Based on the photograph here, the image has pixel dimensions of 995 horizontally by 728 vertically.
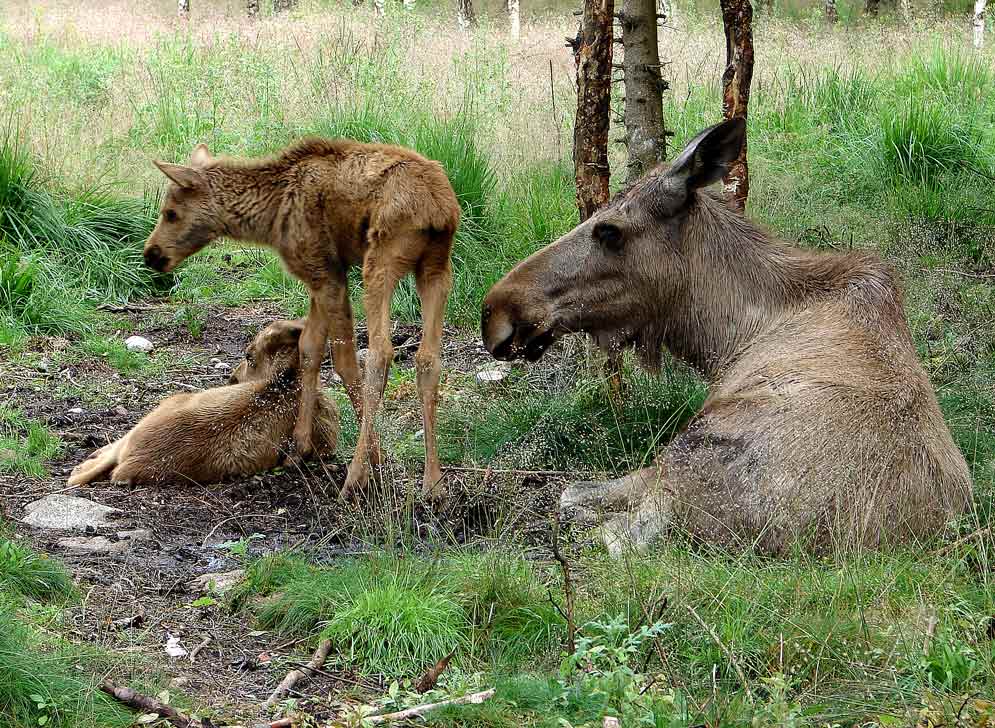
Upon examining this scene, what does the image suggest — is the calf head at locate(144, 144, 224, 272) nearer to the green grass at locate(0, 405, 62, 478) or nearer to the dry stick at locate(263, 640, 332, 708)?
the green grass at locate(0, 405, 62, 478)

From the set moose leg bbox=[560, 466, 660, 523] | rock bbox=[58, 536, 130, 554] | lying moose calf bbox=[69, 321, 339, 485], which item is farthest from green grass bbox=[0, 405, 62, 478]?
moose leg bbox=[560, 466, 660, 523]

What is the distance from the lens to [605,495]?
5391mm

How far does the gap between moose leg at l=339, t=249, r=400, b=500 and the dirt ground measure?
0.44ft

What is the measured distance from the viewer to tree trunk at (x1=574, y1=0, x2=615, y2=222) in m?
7.27

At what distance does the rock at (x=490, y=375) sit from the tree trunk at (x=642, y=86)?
175cm

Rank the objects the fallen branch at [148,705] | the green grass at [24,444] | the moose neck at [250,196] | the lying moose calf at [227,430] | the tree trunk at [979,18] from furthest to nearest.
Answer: the tree trunk at [979,18] → the green grass at [24,444] → the moose neck at [250,196] → the lying moose calf at [227,430] → the fallen branch at [148,705]

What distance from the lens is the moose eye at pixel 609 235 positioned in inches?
235

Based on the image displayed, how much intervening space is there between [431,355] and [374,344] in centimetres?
32

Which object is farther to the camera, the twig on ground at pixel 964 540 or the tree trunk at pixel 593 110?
the tree trunk at pixel 593 110

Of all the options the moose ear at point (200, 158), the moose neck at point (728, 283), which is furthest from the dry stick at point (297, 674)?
the moose ear at point (200, 158)

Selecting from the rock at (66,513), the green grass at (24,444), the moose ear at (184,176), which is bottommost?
the green grass at (24,444)

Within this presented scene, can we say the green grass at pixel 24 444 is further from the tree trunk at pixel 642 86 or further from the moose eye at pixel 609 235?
the tree trunk at pixel 642 86

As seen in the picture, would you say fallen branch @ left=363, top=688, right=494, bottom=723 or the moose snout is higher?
the moose snout

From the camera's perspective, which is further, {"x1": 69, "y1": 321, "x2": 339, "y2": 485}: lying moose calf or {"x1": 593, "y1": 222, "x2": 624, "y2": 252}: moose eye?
{"x1": 69, "y1": 321, "x2": 339, "y2": 485}: lying moose calf
